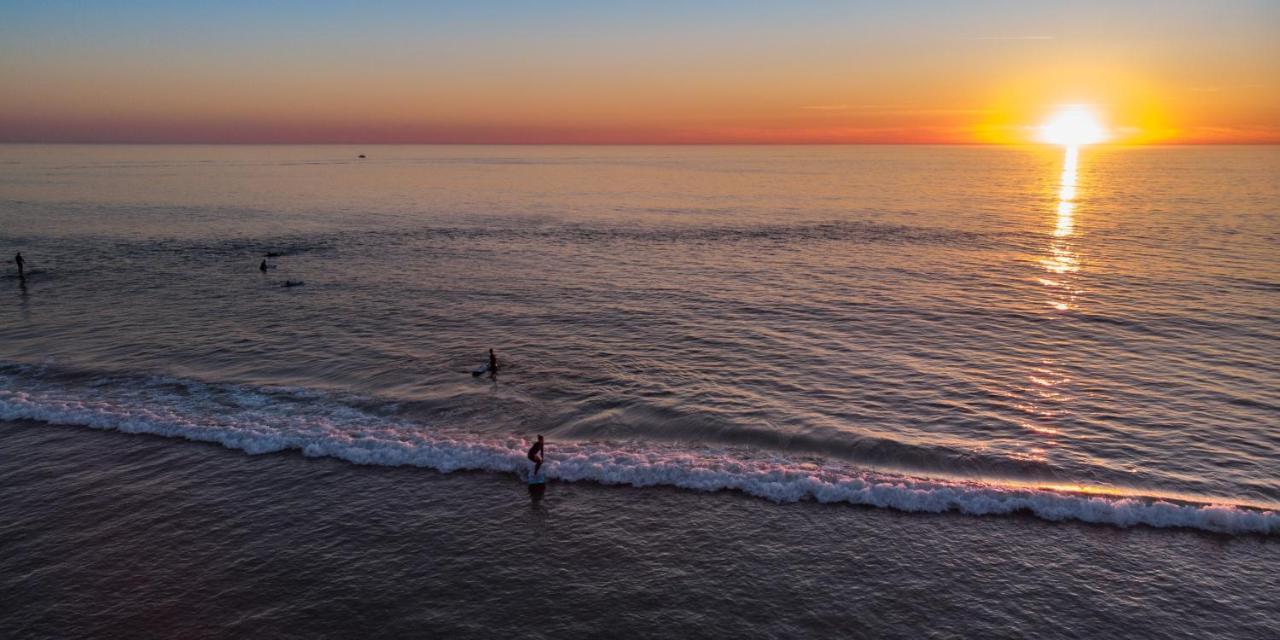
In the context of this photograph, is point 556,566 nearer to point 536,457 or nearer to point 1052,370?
point 536,457

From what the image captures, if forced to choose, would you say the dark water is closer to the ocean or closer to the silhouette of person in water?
the ocean

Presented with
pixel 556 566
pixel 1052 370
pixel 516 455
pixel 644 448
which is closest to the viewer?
pixel 556 566

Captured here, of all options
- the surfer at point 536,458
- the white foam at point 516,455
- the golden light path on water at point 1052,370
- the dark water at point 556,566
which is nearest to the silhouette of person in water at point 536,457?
the surfer at point 536,458

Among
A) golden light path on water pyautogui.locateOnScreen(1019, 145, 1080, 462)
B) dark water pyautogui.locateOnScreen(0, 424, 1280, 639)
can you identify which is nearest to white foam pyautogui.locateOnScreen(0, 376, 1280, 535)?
dark water pyautogui.locateOnScreen(0, 424, 1280, 639)

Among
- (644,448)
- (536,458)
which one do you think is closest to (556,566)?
(536,458)

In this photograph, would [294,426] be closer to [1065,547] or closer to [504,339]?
[504,339]

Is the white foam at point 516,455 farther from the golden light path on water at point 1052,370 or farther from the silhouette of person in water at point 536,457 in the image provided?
the golden light path on water at point 1052,370
